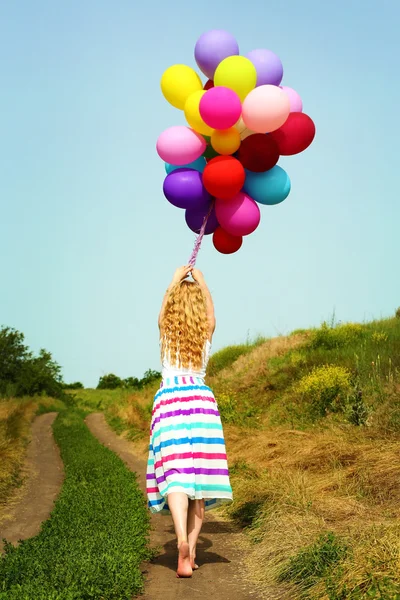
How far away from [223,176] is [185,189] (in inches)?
19.5

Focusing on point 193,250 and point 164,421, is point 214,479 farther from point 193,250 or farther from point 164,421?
point 193,250

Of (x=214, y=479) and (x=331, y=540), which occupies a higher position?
(x=214, y=479)

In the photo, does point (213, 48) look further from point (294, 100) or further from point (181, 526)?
point (181, 526)

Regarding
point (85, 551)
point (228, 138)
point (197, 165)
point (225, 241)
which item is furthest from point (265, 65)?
Result: point (85, 551)

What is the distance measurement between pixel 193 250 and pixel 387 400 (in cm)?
612

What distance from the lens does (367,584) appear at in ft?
14.6

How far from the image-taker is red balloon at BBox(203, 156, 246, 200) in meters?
6.80

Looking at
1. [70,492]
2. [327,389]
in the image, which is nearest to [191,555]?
[70,492]

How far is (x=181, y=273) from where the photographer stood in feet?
20.9

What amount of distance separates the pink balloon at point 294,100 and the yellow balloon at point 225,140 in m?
0.94

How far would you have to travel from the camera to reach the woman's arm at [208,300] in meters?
6.14

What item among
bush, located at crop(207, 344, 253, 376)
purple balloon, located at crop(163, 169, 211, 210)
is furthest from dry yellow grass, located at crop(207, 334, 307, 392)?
purple balloon, located at crop(163, 169, 211, 210)

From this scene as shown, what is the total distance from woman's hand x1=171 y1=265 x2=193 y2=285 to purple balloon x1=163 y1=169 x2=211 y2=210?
100cm

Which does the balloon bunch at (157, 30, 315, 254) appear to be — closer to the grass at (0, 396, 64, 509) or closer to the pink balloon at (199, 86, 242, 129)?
the pink balloon at (199, 86, 242, 129)
